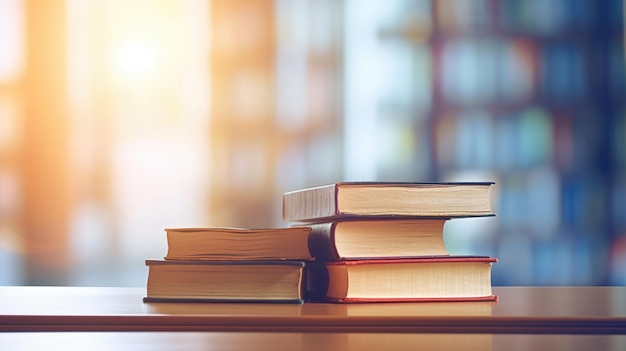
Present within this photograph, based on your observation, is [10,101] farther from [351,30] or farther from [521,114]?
[521,114]

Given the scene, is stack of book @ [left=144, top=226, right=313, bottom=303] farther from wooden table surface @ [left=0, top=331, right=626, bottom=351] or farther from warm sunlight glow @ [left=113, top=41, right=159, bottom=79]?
warm sunlight glow @ [left=113, top=41, right=159, bottom=79]

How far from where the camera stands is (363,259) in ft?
2.21

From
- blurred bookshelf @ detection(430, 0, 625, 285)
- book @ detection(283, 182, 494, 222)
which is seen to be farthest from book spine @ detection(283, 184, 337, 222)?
blurred bookshelf @ detection(430, 0, 625, 285)

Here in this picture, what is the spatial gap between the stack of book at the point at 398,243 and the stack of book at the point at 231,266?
3cm

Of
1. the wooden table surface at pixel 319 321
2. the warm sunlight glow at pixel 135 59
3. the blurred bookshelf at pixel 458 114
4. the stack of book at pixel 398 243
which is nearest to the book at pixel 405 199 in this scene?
the stack of book at pixel 398 243

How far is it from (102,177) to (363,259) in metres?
2.31

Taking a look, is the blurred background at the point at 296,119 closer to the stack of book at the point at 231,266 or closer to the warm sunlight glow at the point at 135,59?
the warm sunlight glow at the point at 135,59

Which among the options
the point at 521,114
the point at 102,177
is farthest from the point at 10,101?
the point at 521,114

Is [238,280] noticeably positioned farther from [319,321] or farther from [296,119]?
[296,119]

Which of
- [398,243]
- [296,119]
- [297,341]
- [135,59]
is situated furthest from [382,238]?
[135,59]

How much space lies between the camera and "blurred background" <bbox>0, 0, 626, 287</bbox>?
2.86 metres

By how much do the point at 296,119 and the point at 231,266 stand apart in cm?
226

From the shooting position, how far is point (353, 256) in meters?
0.70

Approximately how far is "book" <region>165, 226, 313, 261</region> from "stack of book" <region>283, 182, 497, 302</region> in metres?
0.03
